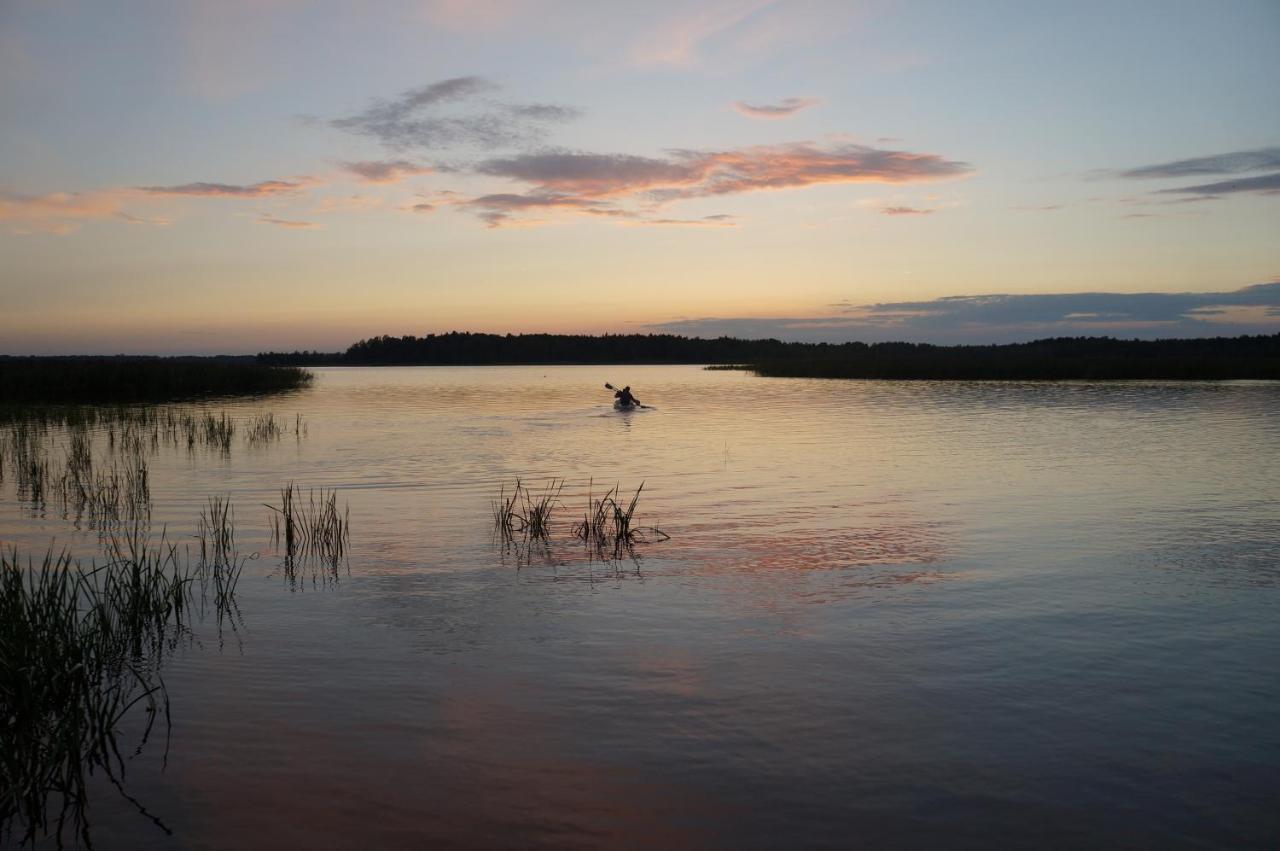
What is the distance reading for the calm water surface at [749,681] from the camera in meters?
5.82

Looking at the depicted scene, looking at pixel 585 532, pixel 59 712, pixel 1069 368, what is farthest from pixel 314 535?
pixel 1069 368

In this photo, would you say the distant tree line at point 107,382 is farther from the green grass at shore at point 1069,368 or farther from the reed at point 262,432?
the green grass at shore at point 1069,368

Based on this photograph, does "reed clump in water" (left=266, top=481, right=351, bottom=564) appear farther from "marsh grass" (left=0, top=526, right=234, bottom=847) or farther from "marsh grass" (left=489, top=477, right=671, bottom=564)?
"marsh grass" (left=0, top=526, right=234, bottom=847)

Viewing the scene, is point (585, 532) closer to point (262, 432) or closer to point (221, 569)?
point (221, 569)

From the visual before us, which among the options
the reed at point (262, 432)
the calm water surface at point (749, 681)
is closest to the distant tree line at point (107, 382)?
the reed at point (262, 432)

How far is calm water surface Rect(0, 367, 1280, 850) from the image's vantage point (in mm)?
5820

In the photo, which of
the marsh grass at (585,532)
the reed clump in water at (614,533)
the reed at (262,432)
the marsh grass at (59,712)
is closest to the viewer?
the marsh grass at (59,712)

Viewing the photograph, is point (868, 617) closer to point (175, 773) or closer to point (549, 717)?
point (549, 717)

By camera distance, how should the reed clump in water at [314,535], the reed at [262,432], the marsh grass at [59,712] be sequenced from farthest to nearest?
the reed at [262,432] → the reed clump in water at [314,535] → the marsh grass at [59,712]

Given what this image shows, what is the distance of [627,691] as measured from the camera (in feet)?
25.6

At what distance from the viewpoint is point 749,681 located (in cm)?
805

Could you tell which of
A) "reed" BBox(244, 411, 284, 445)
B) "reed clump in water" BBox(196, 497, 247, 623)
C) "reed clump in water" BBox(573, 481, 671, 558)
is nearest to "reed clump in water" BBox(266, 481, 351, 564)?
"reed clump in water" BBox(196, 497, 247, 623)

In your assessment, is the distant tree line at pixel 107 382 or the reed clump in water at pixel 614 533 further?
the distant tree line at pixel 107 382

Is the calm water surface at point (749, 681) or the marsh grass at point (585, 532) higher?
the marsh grass at point (585, 532)
